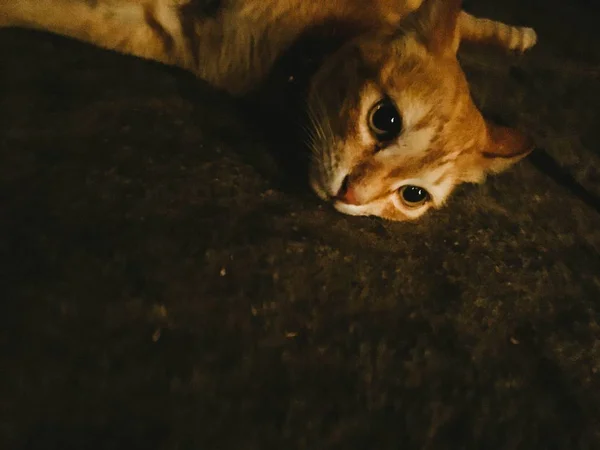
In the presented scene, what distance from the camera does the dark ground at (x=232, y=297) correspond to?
0.72 meters

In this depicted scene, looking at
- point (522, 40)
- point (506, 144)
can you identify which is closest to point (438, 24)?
point (506, 144)

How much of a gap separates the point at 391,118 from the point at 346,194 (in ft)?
0.56

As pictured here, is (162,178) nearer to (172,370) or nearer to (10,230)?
(10,230)

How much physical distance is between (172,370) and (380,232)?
→ 21.4 inches

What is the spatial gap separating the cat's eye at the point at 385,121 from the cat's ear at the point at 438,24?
177 millimetres

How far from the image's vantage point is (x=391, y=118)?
1.03 meters

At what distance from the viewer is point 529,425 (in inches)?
34.6

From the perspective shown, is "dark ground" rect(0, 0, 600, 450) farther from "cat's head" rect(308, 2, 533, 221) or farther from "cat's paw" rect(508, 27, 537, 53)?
"cat's paw" rect(508, 27, 537, 53)

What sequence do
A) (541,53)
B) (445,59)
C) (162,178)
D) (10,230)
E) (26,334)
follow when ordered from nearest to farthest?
(26,334) < (10,230) < (162,178) < (445,59) < (541,53)

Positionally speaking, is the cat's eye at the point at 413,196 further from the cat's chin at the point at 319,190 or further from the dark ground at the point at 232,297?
the cat's chin at the point at 319,190

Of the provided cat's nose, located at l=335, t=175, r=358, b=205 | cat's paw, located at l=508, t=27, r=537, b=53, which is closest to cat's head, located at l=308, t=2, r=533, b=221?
cat's nose, located at l=335, t=175, r=358, b=205

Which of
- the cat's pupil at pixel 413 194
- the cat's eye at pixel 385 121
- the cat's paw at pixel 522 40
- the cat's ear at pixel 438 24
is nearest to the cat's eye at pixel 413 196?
the cat's pupil at pixel 413 194

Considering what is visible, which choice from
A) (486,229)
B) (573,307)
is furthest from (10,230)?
(573,307)

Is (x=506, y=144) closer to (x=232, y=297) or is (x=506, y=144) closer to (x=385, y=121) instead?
(x=385, y=121)
